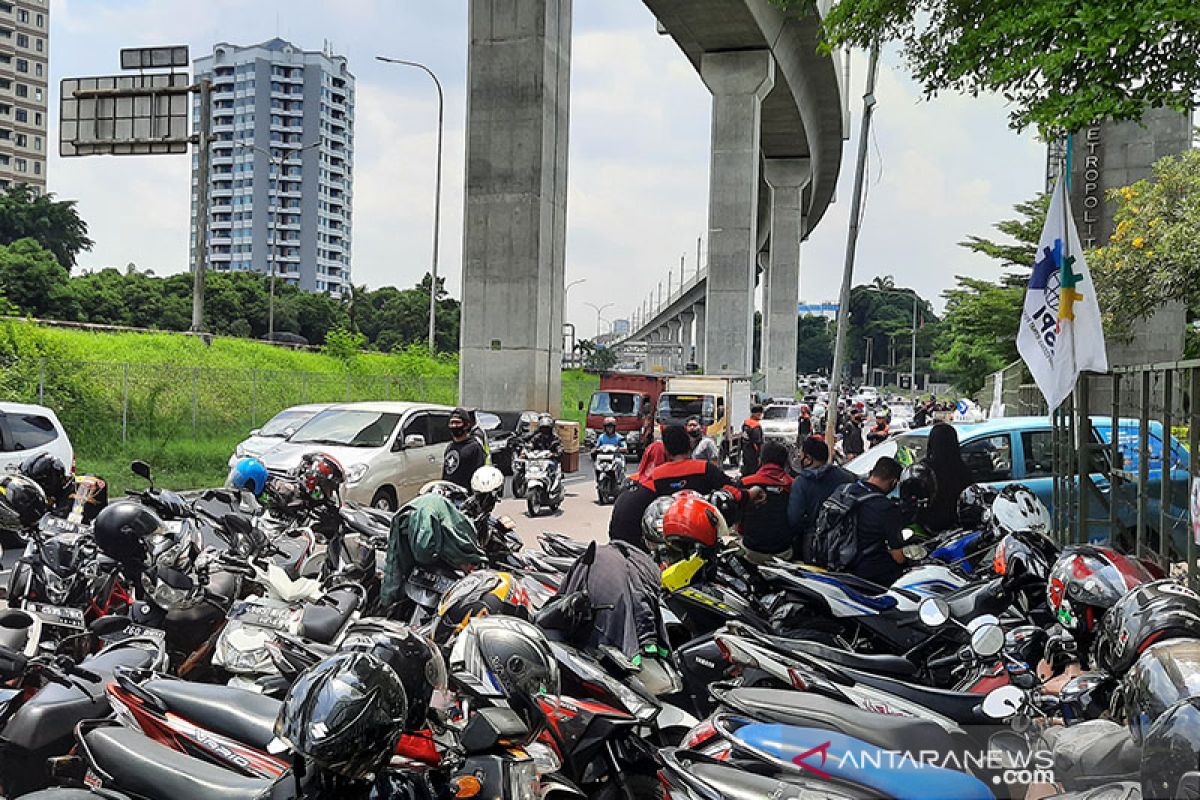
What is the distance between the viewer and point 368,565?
6.50m

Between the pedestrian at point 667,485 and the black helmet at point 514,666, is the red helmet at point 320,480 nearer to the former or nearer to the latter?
the pedestrian at point 667,485

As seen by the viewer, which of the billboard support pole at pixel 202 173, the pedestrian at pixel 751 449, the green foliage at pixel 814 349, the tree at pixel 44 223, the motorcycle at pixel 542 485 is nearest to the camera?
the pedestrian at pixel 751 449

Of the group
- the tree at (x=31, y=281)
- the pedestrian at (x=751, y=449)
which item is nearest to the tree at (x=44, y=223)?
the tree at (x=31, y=281)

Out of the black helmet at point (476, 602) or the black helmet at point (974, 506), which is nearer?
the black helmet at point (476, 602)

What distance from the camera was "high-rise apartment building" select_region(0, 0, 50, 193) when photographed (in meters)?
86.6

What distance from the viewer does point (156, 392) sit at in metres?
22.1

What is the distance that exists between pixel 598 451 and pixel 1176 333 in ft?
29.8

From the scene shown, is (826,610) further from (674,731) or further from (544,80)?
(544,80)

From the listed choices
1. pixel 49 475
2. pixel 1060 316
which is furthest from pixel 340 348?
pixel 1060 316

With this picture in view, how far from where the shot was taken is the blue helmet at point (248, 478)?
7750 mm

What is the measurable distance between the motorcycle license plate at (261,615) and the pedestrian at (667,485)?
6.91ft

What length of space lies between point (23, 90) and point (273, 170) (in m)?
34.7

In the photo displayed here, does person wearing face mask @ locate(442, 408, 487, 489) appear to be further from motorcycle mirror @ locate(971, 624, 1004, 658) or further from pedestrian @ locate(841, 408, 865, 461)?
pedestrian @ locate(841, 408, 865, 461)

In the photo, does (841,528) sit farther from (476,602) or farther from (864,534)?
(476,602)
